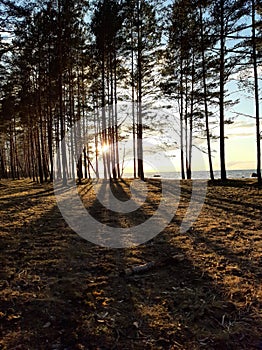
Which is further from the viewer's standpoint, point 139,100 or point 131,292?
point 139,100

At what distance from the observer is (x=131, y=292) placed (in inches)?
131

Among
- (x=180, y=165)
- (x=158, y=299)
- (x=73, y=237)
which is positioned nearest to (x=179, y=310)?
(x=158, y=299)

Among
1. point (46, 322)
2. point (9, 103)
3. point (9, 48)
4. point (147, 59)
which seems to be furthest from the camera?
point (9, 103)

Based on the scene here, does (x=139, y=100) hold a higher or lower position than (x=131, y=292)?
higher

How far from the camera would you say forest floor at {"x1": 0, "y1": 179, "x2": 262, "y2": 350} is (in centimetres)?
248

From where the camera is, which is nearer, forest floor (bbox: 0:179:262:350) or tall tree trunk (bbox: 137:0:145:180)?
forest floor (bbox: 0:179:262:350)

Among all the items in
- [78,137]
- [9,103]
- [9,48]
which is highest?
[9,103]

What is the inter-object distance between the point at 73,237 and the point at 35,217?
2291 millimetres

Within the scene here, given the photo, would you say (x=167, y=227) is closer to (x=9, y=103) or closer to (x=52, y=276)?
(x=52, y=276)

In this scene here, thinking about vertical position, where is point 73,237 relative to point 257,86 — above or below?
below

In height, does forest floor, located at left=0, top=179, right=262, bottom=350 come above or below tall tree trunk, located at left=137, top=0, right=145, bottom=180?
below

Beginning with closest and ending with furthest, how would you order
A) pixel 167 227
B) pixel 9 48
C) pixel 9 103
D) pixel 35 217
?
pixel 167 227 < pixel 35 217 < pixel 9 48 < pixel 9 103

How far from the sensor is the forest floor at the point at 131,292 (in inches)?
97.7

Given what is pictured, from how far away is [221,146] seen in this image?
47.0 feet
